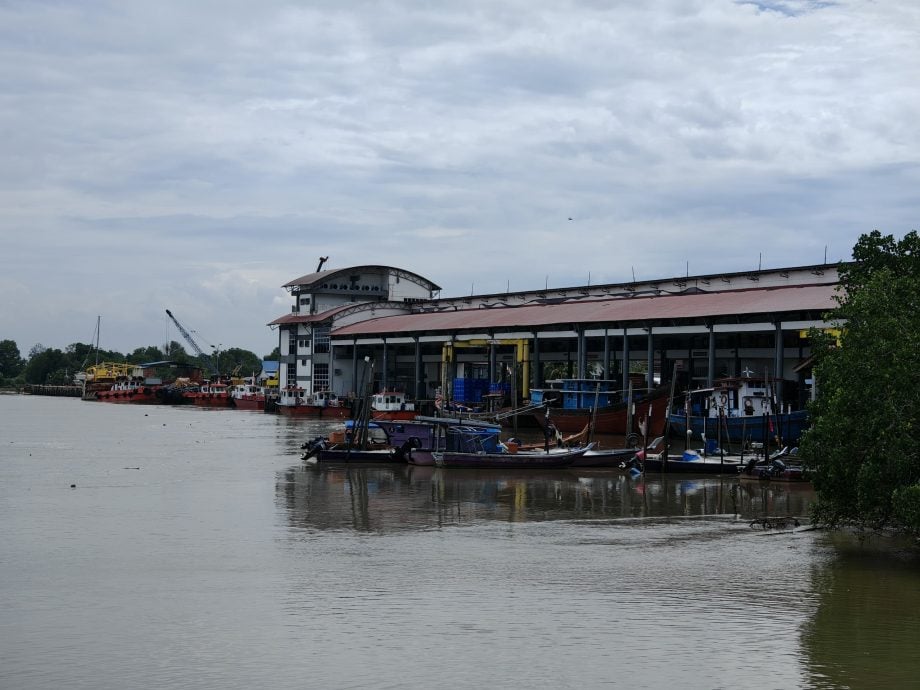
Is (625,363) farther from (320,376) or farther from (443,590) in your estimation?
(443,590)

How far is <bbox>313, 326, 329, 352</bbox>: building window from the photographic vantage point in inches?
4026

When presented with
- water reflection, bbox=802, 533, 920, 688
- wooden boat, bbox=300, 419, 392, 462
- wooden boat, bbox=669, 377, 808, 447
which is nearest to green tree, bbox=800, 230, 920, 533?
water reflection, bbox=802, 533, 920, 688

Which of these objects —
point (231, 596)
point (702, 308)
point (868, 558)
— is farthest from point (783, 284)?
point (231, 596)

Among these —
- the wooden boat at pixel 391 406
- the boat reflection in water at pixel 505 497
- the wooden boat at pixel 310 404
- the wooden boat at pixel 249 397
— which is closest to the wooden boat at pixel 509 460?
the boat reflection in water at pixel 505 497

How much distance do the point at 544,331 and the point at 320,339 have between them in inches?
1299

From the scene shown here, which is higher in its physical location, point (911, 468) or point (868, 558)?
point (911, 468)

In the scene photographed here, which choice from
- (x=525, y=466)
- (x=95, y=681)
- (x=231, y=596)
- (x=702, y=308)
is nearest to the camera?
(x=95, y=681)

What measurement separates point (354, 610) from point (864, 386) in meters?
11.7

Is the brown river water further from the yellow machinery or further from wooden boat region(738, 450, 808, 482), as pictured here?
the yellow machinery

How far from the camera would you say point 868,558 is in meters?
25.0

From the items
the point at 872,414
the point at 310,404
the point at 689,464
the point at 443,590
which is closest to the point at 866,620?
the point at 872,414

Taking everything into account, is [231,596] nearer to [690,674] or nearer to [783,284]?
[690,674]

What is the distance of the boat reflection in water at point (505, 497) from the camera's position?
32.0 meters

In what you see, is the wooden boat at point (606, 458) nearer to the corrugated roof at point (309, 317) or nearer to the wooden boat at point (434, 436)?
the wooden boat at point (434, 436)
